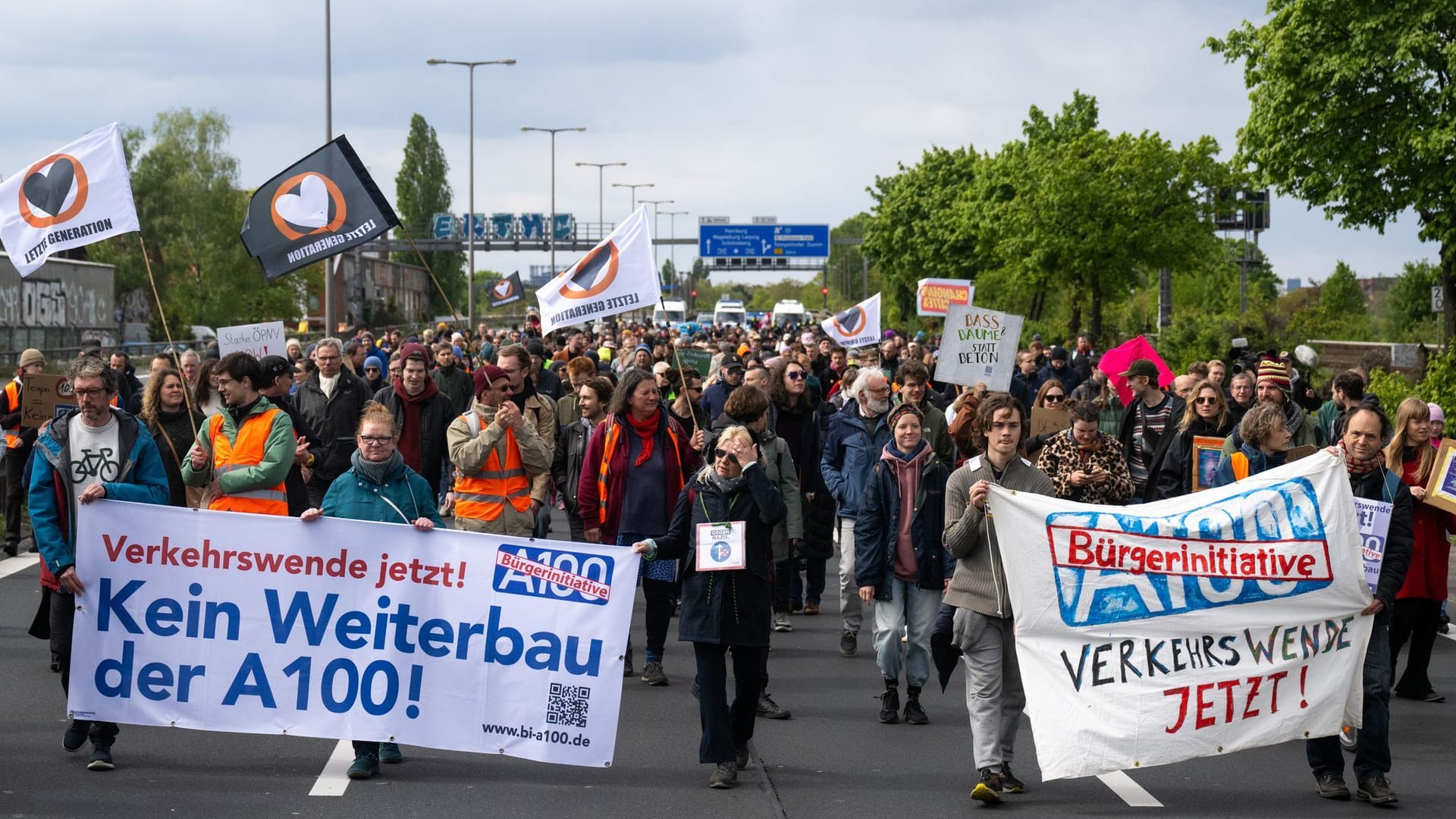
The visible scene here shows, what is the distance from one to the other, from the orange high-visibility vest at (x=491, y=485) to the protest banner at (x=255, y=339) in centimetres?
767

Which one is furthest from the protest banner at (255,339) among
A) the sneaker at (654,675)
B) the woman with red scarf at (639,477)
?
the sneaker at (654,675)

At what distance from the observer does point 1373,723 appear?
669 centimetres

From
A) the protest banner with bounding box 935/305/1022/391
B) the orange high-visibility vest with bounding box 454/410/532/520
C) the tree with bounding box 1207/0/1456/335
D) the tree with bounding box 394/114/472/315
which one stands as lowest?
the orange high-visibility vest with bounding box 454/410/532/520

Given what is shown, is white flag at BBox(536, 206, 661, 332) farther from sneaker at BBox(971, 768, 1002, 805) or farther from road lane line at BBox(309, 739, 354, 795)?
sneaker at BBox(971, 768, 1002, 805)

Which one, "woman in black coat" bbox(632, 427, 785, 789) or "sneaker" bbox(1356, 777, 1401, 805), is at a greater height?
"woman in black coat" bbox(632, 427, 785, 789)

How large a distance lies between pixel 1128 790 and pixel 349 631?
11.1 feet

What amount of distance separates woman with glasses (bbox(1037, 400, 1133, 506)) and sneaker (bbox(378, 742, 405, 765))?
3.15m

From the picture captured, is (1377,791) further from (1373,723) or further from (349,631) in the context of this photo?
(349,631)

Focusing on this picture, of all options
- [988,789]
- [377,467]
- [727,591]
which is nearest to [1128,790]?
[988,789]

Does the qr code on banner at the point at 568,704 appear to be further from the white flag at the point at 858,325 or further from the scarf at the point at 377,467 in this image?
the white flag at the point at 858,325

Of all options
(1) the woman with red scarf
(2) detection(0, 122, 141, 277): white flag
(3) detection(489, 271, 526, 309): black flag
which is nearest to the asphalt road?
(1) the woman with red scarf

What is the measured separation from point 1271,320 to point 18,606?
3201 centimetres

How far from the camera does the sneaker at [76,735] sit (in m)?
7.26

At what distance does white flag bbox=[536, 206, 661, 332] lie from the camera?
41.7 feet
